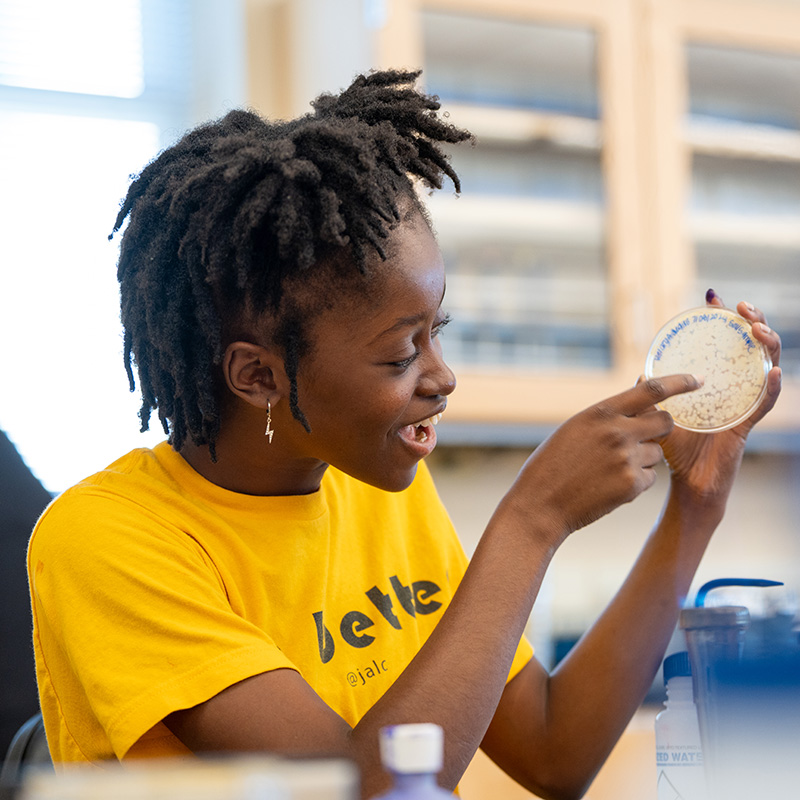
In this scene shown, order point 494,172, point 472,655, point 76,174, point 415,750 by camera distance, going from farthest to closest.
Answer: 1. point 494,172
2. point 76,174
3. point 472,655
4. point 415,750

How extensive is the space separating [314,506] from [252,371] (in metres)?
0.16

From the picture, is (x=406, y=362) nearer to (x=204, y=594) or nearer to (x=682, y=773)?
(x=204, y=594)

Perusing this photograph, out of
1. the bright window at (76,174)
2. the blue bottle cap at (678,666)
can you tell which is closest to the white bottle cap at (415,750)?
the blue bottle cap at (678,666)

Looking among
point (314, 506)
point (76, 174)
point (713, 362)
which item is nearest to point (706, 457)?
point (713, 362)

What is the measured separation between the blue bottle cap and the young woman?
4.5 inches

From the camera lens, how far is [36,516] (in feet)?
3.58

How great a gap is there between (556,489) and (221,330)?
33 centimetres

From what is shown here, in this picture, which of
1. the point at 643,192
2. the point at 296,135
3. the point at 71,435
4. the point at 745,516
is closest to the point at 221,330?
the point at 296,135

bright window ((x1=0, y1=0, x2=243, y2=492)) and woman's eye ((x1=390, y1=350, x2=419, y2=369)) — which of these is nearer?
woman's eye ((x1=390, y1=350, x2=419, y2=369))

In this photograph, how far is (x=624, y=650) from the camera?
3.21 ft

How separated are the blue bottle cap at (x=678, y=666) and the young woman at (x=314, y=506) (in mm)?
114

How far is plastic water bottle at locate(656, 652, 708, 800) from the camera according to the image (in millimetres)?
727

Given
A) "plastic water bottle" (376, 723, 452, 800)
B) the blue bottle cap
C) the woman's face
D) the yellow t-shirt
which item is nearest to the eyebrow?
the woman's face

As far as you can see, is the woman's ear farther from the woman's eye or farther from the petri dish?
the petri dish
